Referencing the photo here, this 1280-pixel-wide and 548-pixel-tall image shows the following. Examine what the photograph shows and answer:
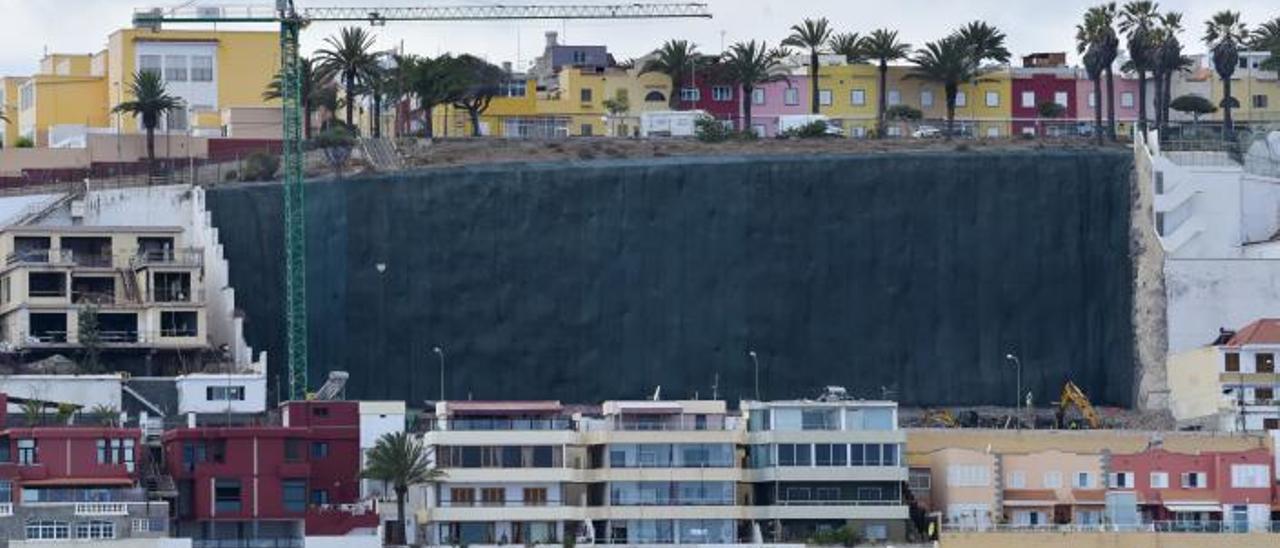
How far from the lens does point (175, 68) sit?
18000 centimetres

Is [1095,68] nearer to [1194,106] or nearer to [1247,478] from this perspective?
[1194,106]

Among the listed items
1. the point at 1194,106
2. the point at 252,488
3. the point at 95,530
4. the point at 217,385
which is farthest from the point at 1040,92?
the point at 95,530

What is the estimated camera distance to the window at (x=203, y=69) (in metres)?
180

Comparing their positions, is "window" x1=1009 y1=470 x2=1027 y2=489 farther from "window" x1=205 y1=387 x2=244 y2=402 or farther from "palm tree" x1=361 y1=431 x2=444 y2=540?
"window" x1=205 y1=387 x2=244 y2=402

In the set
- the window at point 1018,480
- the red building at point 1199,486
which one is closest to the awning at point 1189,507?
the red building at point 1199,486

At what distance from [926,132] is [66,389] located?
39288 millimetres

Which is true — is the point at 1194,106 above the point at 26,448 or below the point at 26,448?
above

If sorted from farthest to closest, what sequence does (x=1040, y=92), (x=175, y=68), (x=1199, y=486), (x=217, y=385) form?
1. (x=1040, y=92)
2. (x=175, y=68)
3. (x=217, y=385)
4. (x=1199, y=486)

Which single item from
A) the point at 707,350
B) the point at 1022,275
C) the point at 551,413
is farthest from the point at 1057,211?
the point at 551,413

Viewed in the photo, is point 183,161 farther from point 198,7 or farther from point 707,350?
point 707,350

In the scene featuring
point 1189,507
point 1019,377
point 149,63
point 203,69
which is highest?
point 149,63

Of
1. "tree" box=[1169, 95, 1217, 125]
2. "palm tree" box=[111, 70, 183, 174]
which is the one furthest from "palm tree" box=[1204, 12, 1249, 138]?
"palm tree" box=[111, 70, 183, 174]

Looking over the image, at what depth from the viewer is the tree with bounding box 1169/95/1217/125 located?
179000 millimetres

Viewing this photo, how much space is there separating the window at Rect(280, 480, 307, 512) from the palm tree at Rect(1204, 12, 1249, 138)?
4736 centimetres
